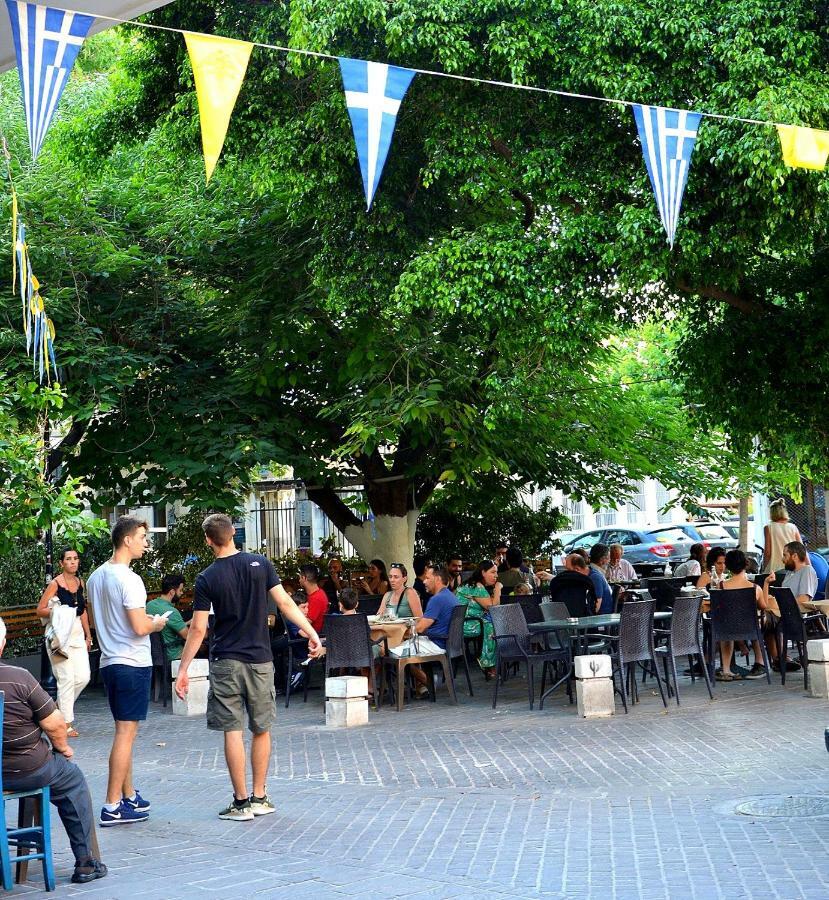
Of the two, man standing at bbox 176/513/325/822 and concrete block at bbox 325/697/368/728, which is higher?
man standing at bbox 176/513/325/822

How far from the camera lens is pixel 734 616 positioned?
41.9 feet

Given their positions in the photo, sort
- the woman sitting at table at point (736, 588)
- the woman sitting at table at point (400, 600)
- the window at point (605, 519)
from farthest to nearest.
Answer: the window at point (605, 519) < the woman sitting at table at point (400, 600) < the woman sitting at table at point (736, 588)

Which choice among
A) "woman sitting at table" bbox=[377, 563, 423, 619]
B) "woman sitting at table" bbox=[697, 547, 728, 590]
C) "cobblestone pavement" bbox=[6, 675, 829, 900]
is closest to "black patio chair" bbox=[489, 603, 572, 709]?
"cobblestone pavement" bbox=[6, 675, 829, 900]

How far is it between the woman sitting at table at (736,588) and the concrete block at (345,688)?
3974 mm

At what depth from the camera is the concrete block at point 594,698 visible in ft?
37.5

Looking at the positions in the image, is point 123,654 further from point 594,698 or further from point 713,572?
point 713,572

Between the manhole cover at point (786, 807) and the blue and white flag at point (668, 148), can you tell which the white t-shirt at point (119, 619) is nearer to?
the manhole cover at point (786, 807)

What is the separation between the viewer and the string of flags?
734cm

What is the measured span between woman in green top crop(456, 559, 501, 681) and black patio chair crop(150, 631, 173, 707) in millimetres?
3426

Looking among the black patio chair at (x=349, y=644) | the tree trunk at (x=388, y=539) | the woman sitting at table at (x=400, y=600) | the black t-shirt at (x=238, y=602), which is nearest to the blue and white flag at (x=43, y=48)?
the black t-shirt at (x=238, y=602)

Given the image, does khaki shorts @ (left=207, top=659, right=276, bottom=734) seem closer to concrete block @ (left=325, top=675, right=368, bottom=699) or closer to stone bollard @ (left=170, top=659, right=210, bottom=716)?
concrete block @ (left=325, top=675, right=368, bottom=699)

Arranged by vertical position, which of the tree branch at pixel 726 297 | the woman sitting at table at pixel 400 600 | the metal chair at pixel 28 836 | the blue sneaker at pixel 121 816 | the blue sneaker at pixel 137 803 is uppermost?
the tree branch at pixel 726 297

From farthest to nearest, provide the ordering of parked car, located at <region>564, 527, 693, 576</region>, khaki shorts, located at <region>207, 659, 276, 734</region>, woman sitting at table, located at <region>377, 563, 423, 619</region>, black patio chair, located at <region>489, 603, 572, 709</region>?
1. parked car, located at <region>564, 527, 693, 576</region>
2. woman sitting at table, located at <region>377, 563, 423, 619</region>
3. black patio chair, located at <region>489, 603, 572, 709</region>
4. khaki shorts, located at <region>207, 659, 276, 734</region>

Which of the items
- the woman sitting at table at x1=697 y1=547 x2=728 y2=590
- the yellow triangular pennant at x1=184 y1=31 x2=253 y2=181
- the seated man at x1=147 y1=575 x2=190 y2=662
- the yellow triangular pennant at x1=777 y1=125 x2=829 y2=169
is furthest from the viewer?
the woman sitting at table at x1=697 y1=547 x2=728 y2=590
